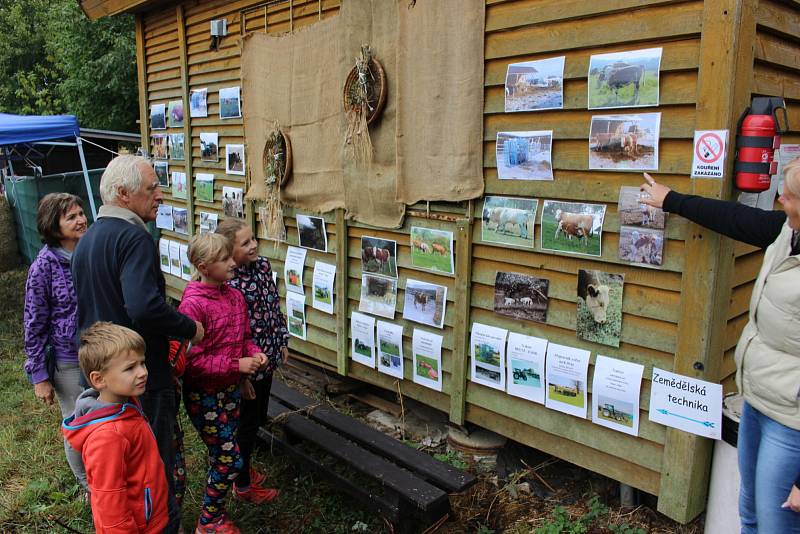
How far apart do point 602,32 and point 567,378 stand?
1.81 m

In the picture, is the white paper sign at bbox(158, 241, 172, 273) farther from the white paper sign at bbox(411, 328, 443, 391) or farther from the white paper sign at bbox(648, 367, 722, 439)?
the white paper sign at bbox(648, 367, 722, 439)

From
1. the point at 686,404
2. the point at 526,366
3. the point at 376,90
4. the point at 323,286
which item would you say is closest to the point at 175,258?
the point at 323,286

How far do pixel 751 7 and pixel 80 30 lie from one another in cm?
1950

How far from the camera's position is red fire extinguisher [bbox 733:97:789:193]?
2596 mm

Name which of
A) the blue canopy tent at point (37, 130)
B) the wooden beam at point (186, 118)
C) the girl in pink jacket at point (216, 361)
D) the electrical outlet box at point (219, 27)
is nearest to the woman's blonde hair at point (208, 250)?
the girl in pink jacket at point (216, 361)

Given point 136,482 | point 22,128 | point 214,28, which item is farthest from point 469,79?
point 22,128

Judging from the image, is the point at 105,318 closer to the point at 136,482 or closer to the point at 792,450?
the point at 136,482

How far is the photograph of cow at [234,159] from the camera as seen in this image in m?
5.71

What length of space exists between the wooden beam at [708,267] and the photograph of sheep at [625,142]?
0.22 m

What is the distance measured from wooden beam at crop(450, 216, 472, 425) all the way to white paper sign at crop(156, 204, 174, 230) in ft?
14.7

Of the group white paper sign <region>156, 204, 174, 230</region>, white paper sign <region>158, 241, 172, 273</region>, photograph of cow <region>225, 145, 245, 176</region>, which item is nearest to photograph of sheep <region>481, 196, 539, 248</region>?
photograph of cow <region>225, 145, 245, 176</region>

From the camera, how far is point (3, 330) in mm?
7312

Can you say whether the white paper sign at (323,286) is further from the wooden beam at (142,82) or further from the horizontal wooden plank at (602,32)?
the wooden beam at (142,82)

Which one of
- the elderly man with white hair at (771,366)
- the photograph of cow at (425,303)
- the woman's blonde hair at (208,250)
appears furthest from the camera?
the photograph of cow at (425,303)
